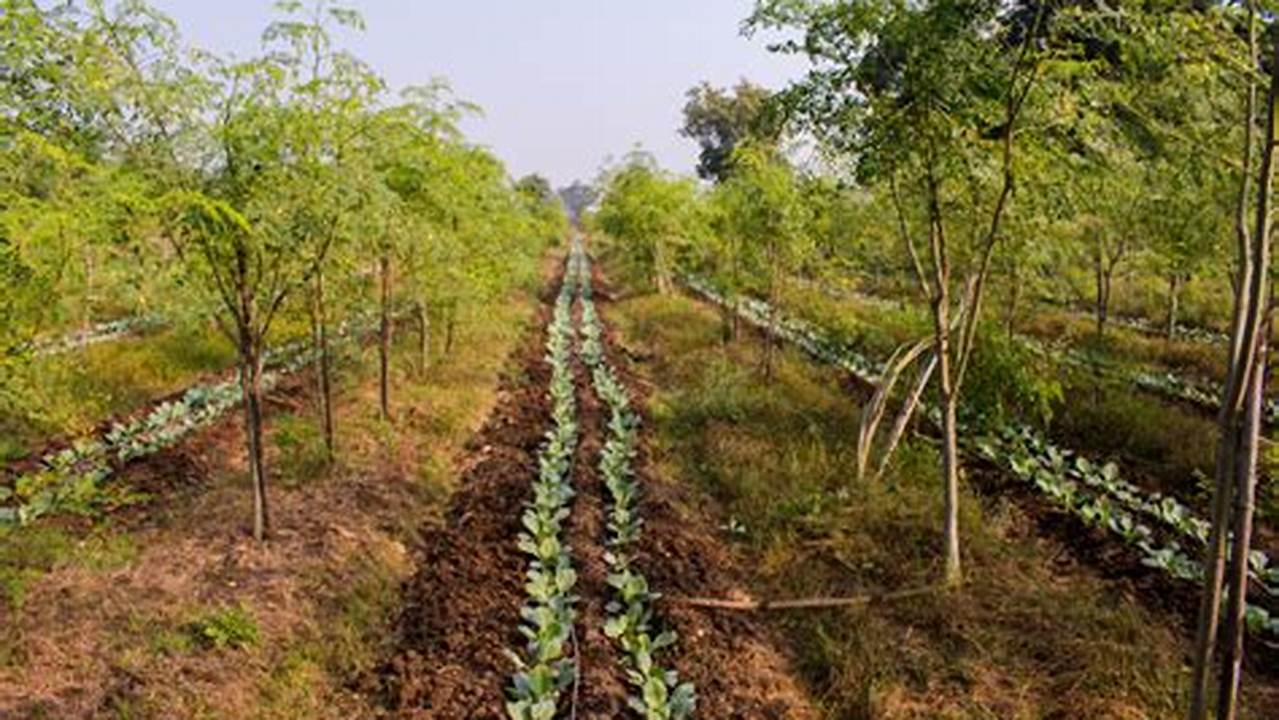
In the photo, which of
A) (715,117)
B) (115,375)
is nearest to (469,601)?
(115,375)

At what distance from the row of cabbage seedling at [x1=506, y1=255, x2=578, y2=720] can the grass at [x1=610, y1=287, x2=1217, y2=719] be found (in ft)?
4.68

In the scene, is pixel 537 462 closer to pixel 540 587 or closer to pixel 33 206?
pixel 540 587

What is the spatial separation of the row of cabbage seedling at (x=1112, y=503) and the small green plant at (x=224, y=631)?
6.97 metres

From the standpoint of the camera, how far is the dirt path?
5402 mm

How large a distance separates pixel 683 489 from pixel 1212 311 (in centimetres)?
1723

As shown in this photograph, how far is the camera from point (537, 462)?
32.4 feet

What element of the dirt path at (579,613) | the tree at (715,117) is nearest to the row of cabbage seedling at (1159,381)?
the dirt path at (579,613)

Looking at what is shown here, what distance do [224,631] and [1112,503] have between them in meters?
8.32

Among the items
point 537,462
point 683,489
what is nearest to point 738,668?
point 683,489

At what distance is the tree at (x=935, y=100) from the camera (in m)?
5.80

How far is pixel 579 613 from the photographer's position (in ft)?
21.1

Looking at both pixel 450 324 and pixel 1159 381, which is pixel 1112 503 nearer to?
pixel 1159 381

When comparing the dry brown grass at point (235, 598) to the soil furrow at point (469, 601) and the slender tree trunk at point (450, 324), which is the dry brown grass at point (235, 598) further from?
the slender tree trunk at point (450, 324)

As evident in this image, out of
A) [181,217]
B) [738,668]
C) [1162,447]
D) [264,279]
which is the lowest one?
[738,668]
